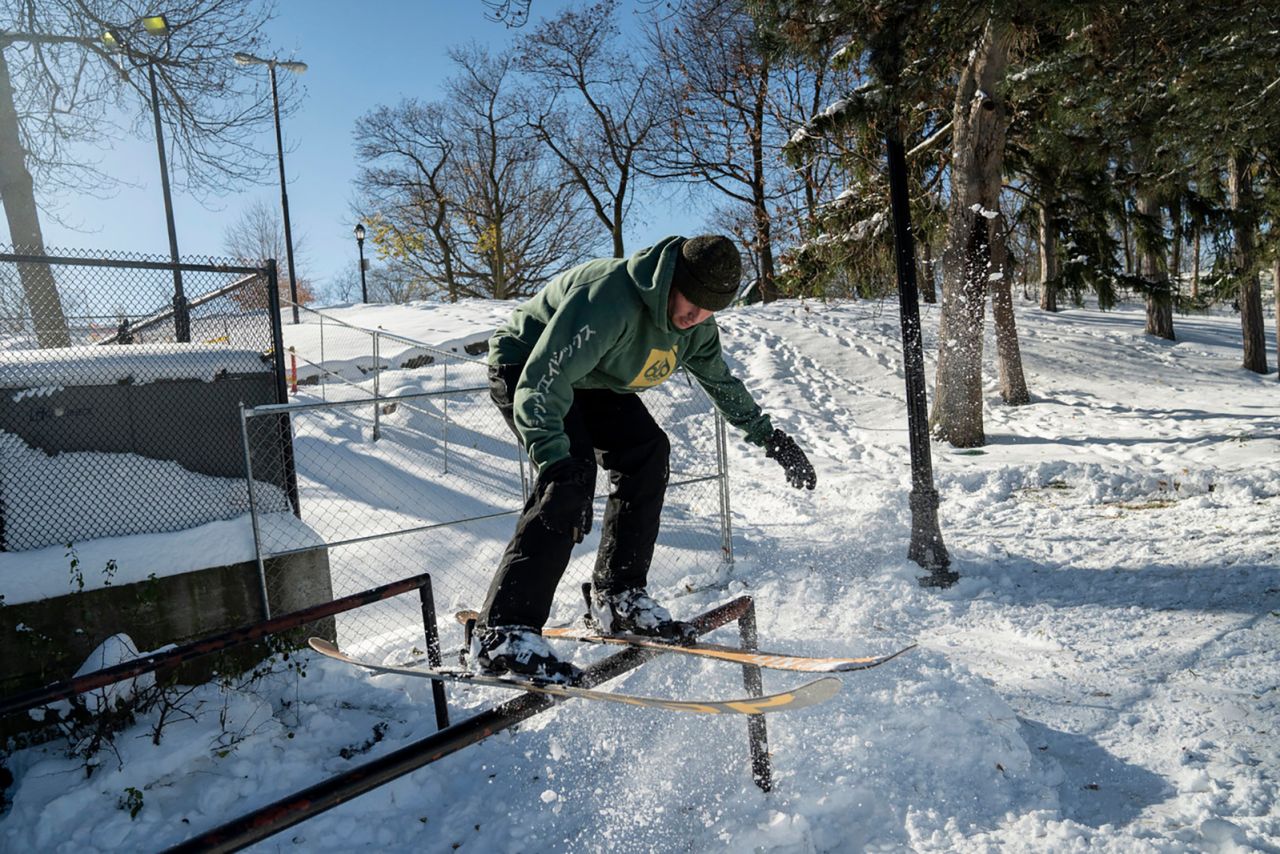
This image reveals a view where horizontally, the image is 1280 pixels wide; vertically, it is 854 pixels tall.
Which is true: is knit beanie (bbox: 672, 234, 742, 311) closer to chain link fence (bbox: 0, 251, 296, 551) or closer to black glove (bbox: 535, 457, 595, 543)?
black glove (bbox: 535, 457, 595, 543)

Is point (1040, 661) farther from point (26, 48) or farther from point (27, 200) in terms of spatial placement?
point (26, 48)

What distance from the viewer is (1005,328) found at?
37.9 feet

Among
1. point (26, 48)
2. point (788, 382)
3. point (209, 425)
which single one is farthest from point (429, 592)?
point (26, 48)

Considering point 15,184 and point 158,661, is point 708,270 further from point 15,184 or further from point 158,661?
point 15,184

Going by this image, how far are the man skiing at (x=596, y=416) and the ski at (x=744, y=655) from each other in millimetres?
76

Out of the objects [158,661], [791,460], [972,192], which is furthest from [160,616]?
[972,192]

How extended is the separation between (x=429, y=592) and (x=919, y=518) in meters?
3.40

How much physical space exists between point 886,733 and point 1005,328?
31.8ft

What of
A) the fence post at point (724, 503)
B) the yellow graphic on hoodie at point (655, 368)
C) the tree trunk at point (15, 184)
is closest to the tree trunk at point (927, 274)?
the fence post at point (724, 503)

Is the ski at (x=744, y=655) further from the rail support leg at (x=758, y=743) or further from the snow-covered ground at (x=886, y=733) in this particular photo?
the snow-covered ground at (x=886, y=733)

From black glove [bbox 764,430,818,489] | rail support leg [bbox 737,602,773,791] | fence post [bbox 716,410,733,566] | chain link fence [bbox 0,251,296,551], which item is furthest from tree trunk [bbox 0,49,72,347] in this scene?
rail support leg [bbox 737,602,773,791]

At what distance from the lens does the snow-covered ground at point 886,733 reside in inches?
113

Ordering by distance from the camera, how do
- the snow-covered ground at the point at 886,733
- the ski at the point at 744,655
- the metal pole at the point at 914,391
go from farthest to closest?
the metal pole at the point at 914,391 → the snow-covered ground at the point at 886,733 → the ski at the point at 744,655

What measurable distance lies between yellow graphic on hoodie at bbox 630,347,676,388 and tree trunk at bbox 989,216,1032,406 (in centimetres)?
917
